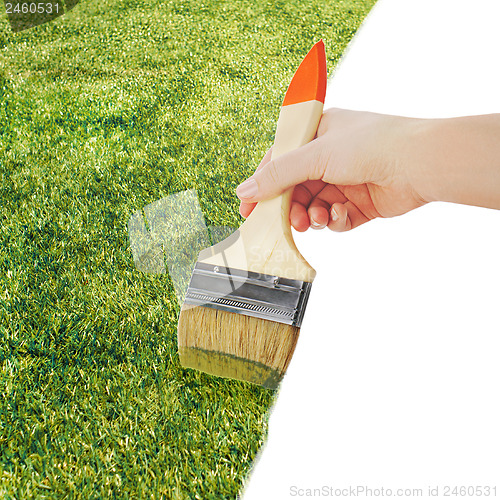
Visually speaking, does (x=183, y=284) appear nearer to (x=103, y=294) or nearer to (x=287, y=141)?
(x=103, y=294)

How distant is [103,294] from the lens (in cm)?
192

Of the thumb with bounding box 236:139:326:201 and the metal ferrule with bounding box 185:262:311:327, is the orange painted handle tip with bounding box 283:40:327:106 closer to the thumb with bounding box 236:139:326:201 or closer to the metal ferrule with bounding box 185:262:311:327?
the thumb with bounding box 236:139:326:201

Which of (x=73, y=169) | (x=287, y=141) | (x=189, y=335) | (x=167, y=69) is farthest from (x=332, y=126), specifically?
(x=167, y=69)

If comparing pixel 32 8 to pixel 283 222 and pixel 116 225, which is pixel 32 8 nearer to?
pixel 116 225

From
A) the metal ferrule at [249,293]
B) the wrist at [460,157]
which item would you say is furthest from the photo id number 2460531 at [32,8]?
the wrist at [460,157]

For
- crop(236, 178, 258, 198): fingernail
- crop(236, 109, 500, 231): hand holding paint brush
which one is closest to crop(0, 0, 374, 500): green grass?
crop(236, 178, 258, 198): fingernail

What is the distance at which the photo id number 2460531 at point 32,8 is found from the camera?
4.70 metres

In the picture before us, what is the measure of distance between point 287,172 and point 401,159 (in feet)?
1.18

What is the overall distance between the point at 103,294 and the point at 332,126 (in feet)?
3.49

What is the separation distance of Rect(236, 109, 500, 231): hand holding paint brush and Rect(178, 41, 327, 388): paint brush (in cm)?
9

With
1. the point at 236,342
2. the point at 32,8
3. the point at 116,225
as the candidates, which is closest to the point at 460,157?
the point at 236,342

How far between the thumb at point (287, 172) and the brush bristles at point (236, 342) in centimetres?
43

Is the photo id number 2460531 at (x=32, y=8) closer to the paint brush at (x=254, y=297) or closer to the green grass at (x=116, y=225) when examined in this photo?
the green grass at (x=116, y=225)

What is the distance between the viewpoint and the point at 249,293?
1521mm
